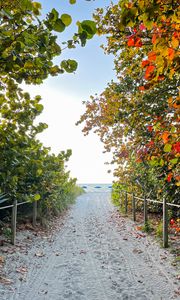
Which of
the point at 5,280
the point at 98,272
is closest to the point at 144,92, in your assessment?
the point at 98,272

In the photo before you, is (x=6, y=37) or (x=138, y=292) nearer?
(x=6, y=37)

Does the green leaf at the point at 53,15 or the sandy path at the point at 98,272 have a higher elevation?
the green leaf at the point at 53,15

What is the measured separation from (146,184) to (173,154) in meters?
8.85

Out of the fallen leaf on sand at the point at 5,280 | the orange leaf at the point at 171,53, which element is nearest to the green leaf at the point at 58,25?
the orange leaf at the point at 171,53

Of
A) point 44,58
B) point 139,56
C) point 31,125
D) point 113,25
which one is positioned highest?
point 113,25

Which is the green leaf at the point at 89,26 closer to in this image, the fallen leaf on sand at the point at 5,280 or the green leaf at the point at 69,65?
the green leaf at the point at 69,65

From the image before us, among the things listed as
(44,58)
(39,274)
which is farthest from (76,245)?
(44,58)

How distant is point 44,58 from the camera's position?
8.77 ft

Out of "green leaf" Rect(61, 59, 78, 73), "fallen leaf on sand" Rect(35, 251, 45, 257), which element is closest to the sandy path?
"fallen leaf on sand" Rect(35, 251, 45, 257)

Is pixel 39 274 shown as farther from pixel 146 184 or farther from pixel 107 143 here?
pixel 107 143

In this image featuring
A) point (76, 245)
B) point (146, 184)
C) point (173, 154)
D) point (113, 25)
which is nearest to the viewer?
point (173, 154)

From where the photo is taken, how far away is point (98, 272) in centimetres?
532

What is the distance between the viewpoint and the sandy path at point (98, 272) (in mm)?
4305

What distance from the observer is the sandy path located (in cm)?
430
